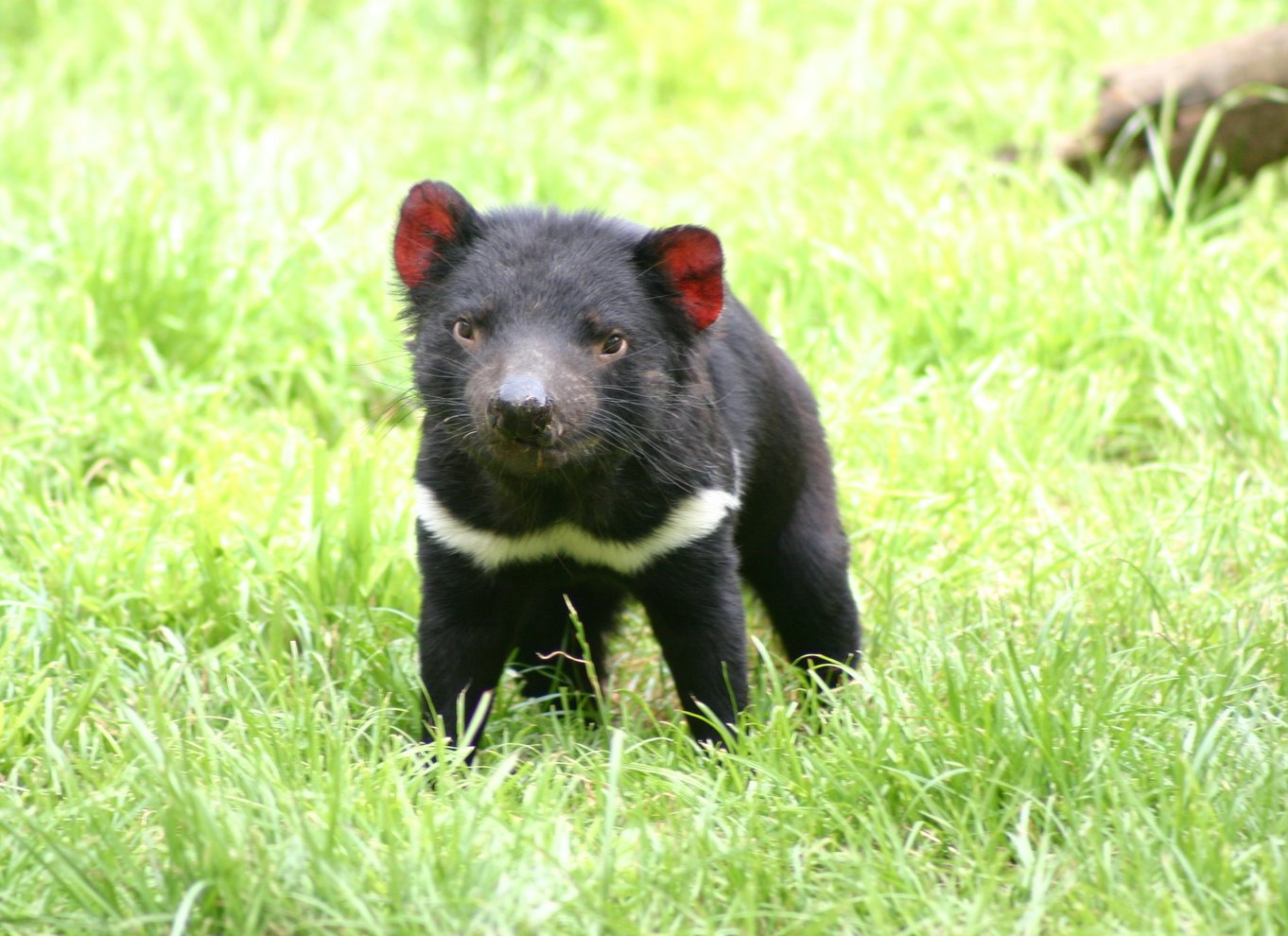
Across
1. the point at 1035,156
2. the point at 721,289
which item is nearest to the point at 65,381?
the point at 721,289

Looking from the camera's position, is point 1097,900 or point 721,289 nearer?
point 1097,900

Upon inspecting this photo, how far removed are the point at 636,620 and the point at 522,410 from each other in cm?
131

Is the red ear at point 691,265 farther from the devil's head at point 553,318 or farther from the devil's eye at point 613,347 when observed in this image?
the devil's eye at point 613,347

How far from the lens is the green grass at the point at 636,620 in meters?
2.50

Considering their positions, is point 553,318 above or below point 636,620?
above

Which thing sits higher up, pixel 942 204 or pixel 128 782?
pixel 942 204

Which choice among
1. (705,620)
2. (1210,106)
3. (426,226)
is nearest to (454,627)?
Answer: (705,620)

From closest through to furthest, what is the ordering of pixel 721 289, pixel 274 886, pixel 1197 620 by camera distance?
pixel 274 886, pixel 721 289, pixel 1197 620

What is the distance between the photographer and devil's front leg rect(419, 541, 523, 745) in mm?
3100

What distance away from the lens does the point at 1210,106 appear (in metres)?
5.84

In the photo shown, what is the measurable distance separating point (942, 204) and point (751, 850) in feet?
10.6

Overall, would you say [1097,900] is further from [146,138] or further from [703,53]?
[703,53]

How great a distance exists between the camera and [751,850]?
2.59 meters

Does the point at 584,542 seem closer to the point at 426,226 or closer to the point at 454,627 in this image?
the point at 454,627
